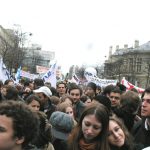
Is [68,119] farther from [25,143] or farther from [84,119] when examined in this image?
[25,143]

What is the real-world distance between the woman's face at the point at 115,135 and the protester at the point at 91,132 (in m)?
0.12

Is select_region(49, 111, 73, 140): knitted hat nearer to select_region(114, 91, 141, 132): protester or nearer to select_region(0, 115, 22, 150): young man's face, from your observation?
select_region(114, 91, 141, 132): protester

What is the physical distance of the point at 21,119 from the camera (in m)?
3.15

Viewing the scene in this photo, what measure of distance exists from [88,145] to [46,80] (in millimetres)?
11300

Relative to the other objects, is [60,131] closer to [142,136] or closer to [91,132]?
[91,132]

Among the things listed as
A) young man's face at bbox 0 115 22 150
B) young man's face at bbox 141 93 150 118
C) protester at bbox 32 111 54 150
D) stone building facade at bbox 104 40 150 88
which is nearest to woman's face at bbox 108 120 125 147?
protester at bbox 32 111 54 150

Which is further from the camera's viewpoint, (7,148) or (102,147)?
(102,147)

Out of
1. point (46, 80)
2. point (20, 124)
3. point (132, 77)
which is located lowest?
point (132, 77)

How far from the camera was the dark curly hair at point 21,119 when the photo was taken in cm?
314

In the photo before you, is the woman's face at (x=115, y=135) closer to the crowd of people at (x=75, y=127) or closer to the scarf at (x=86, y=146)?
the crowd of people at (x=75, y=127)

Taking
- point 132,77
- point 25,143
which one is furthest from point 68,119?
point 132,77

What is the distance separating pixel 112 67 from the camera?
8725 cm

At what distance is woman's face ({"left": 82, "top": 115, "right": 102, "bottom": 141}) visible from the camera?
13.2ft

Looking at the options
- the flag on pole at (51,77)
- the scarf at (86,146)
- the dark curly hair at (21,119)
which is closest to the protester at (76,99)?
the scarf at (86,146)
